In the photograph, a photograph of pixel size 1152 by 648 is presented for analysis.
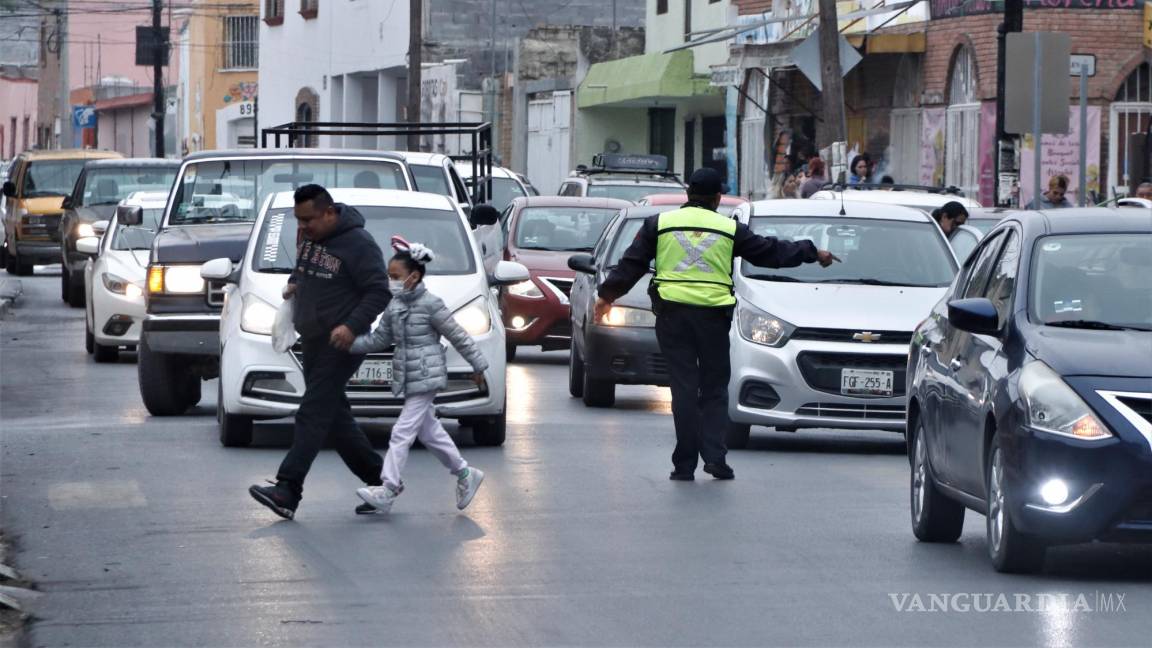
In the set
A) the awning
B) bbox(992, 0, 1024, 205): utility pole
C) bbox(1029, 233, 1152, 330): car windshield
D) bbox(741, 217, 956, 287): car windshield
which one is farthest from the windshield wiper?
the awning

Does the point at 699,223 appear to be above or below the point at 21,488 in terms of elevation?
above

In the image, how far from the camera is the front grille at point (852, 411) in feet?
45.8

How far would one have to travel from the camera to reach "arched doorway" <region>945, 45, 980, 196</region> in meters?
31.0

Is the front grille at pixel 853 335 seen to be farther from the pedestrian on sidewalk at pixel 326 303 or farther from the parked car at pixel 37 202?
the parked car at pixel 37 202

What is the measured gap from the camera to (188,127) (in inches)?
3625

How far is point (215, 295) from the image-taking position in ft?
52.2

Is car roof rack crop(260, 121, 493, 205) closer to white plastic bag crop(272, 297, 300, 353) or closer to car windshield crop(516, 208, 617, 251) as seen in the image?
car windshield crop(516, 208, 617, 251)

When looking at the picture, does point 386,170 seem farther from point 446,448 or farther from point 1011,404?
point 1011,404

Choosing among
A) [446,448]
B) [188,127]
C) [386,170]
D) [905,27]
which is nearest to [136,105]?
[188,127]

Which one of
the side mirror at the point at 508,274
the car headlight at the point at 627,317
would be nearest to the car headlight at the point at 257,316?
the side mirror at the point at 508,274

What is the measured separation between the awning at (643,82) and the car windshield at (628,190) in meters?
14.4

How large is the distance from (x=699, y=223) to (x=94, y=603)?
4934mm

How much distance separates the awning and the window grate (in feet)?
125

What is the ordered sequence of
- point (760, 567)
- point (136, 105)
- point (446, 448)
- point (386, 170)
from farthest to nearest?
point (136, 105), point (386, 170), point (446, 448), point (760, 567)
